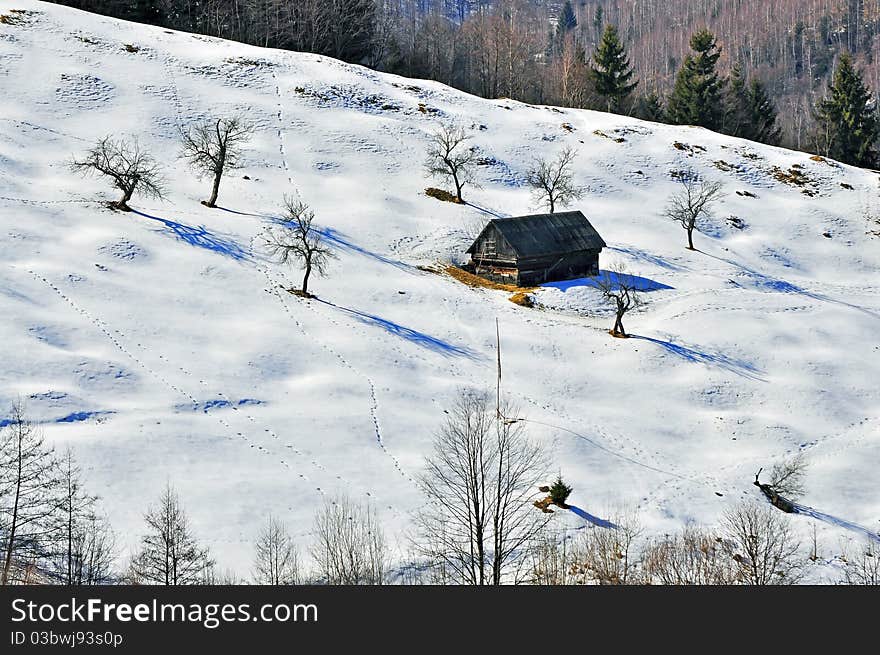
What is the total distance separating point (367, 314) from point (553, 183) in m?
25.7

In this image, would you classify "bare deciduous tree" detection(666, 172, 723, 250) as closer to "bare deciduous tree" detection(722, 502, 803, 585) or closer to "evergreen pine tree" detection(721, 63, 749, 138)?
"evergreen pine tree" detection(721, 63, 749, 138)

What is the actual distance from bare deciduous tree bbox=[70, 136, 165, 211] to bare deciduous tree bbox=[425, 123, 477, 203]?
69.2 ft

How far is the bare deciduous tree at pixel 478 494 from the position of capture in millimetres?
25984

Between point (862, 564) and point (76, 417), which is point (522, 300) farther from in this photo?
point (862, 564)

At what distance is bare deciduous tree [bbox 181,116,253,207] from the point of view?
58812 mm

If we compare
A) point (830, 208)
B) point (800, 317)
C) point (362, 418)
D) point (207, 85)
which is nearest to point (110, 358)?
point (362, 418)

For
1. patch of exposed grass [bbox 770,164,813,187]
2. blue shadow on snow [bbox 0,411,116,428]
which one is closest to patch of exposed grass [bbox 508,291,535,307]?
blue shadow on snow [bbox 0,411,116,428]

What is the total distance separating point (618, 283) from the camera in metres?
56.4

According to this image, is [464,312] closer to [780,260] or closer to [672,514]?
[672,514]

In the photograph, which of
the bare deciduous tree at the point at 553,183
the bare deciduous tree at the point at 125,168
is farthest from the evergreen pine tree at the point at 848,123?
the bare deciduous tree at the point at 125,168

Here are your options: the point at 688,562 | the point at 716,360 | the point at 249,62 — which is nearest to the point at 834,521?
the point at 688,562

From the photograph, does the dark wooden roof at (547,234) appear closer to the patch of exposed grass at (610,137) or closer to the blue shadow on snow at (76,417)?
the patch of exposed grass at (610,137)

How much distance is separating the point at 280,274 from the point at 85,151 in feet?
69.0

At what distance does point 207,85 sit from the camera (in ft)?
247
